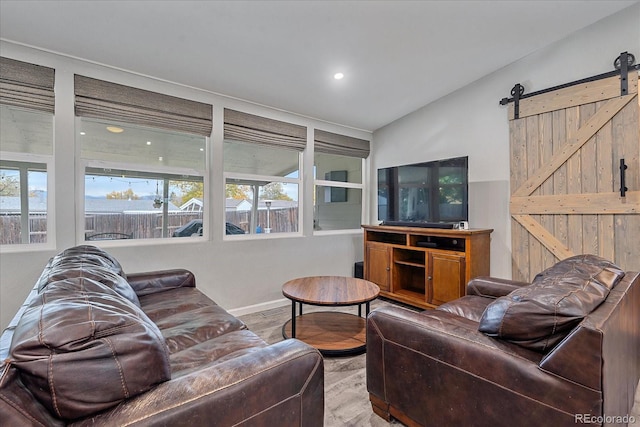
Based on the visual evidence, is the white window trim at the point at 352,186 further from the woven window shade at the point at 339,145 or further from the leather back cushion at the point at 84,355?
the leather back cushion at the point at 84,355

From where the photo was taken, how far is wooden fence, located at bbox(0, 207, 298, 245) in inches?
91.2

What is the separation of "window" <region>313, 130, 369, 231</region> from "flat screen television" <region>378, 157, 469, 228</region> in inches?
21.0

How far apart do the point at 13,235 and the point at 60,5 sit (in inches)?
67.1

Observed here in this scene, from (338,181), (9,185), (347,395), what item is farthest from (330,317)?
(9,185)

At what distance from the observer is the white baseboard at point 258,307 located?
3.25 m

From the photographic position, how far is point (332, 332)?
8.62 ft

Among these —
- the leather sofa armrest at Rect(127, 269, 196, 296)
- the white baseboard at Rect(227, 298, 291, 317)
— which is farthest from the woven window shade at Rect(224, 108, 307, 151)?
the white baseboard at Rect(227, 298, 291, 317)

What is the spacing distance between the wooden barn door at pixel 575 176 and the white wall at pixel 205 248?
6.83 feet

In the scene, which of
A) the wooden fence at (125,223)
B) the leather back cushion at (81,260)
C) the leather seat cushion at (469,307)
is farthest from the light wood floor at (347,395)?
the leather back cushion at (81,260)

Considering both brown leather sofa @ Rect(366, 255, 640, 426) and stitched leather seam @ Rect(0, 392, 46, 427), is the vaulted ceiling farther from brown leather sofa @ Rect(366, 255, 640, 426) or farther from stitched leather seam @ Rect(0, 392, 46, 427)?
stitched leather seam @ Rect(0, 392, 46, 427)

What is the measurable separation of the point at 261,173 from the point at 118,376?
2905mm

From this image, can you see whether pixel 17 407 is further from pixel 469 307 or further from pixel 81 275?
pixel 469 307

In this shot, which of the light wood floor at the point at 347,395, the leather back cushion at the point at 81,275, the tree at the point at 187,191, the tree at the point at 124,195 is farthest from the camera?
the tree at the point at 187,191

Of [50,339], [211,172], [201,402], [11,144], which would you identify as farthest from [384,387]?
[11,144]
